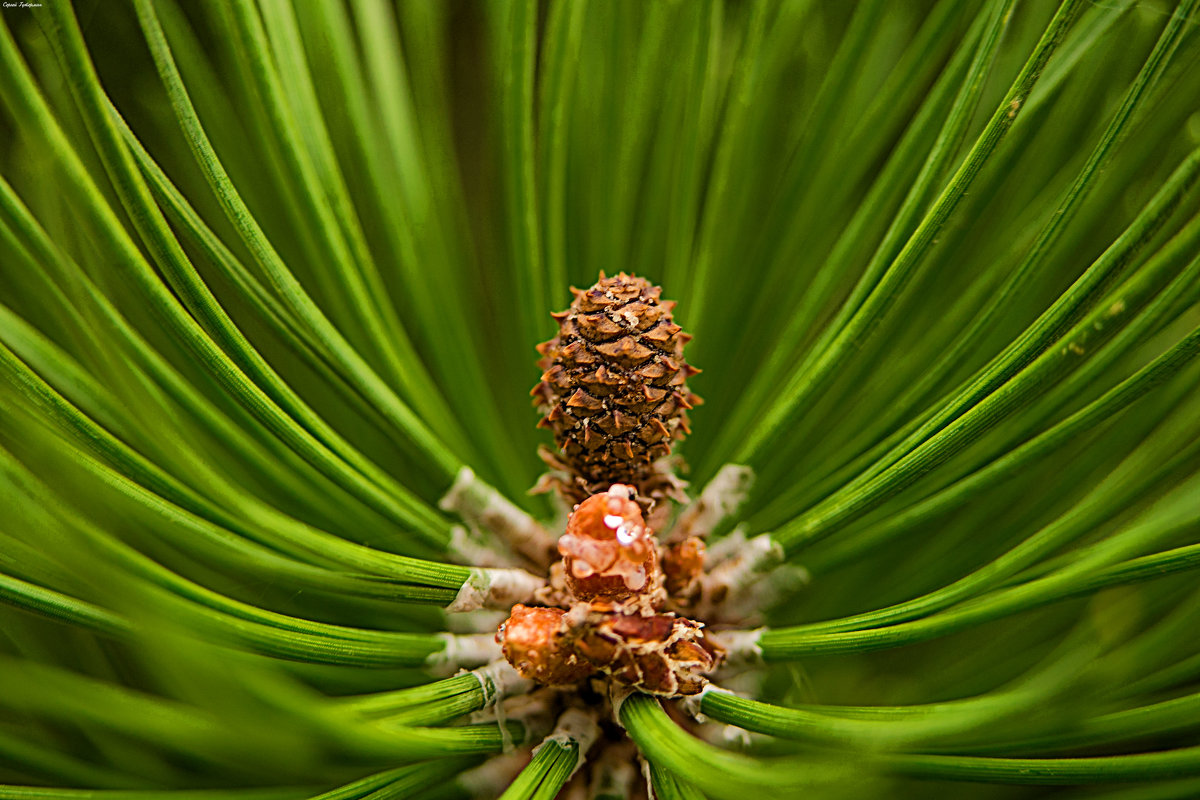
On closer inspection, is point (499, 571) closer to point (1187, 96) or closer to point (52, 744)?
point (52, 744)

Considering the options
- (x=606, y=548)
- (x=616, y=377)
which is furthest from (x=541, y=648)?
(x=616, y=377)

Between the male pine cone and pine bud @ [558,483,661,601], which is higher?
the male pine cone

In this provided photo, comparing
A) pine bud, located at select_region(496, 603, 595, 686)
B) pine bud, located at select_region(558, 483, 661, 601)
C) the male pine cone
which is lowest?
pine bud, located at select_region(496, 603, 595, 686)

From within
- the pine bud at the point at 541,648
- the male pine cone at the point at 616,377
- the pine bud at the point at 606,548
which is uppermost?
the male pine cone at the point at 616,377

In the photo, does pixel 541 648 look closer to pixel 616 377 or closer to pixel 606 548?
pixel 606 548

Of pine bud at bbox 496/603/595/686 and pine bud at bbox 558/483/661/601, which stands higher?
pine bud at bbox 558/483/661/601

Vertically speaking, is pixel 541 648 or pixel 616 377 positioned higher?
pixel 616 377

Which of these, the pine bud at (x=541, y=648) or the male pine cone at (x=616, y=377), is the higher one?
the male pine cone at (x=616, y=377)

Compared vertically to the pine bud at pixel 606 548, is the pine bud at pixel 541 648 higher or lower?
lower
